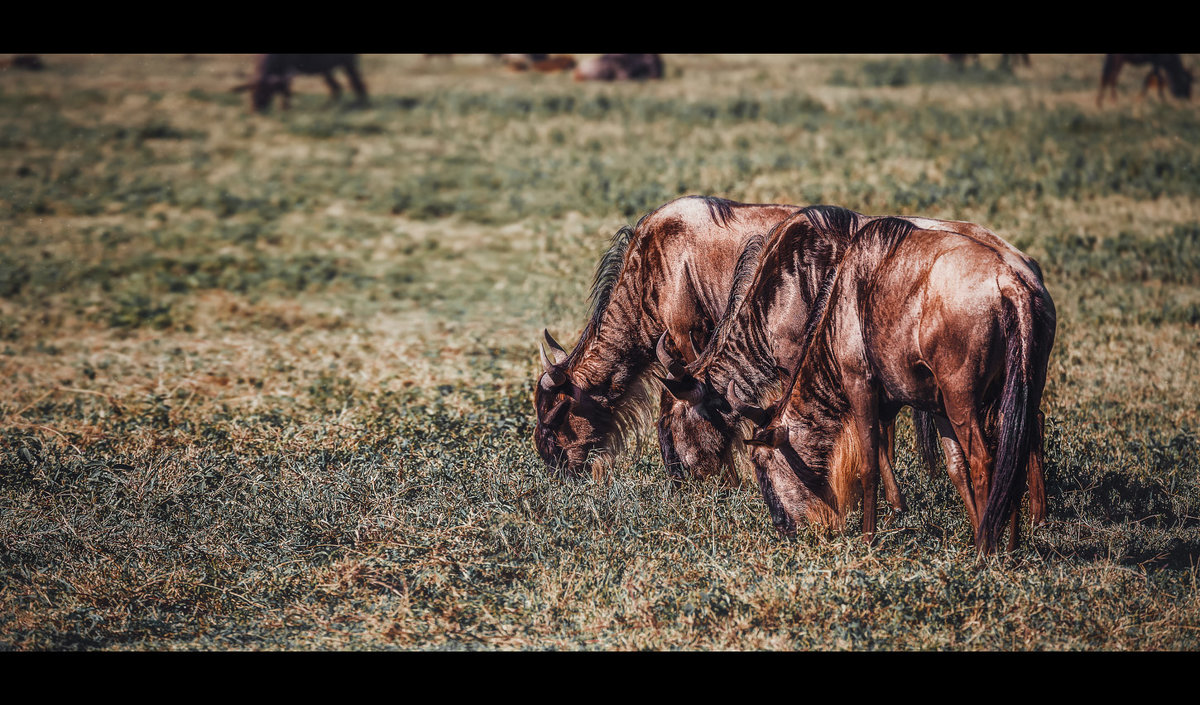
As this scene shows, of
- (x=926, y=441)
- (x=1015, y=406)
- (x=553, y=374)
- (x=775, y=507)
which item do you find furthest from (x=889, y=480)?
(x=553, y=374)

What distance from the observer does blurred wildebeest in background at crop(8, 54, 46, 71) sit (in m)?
22.6

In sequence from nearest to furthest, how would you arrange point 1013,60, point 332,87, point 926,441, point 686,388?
point 686,388 < point 926,441 < point 1013,60 < point 332,87

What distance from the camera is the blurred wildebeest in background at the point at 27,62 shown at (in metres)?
22.6

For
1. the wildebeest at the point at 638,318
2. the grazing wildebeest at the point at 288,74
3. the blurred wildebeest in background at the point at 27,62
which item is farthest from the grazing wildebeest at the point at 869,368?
the blurred wildebeest in background at the point at 27,62

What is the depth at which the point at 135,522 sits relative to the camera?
6180 mm

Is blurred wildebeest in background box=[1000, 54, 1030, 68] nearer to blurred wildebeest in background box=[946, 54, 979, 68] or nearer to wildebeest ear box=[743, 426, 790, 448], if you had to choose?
blurred wildebeest in background box=[946, 54, 979, 68]

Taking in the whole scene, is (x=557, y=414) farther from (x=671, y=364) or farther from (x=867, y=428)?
(x=867, y=428)

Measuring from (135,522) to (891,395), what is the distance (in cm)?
440

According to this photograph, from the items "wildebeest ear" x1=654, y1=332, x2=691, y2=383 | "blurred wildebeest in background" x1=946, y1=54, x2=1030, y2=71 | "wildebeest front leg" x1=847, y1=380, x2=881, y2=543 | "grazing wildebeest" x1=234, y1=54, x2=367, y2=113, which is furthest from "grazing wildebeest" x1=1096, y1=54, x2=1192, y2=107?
"wildebeest front leg" x1=847, y1=380, x2=881, y2=543

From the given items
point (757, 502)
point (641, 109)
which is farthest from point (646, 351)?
point (641, 109)

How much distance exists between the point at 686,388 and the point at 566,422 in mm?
1055

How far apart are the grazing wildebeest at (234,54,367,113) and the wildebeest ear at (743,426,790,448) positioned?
1659 cm

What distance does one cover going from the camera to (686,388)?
6.05 m

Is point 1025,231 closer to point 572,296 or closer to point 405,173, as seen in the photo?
point 572,296
